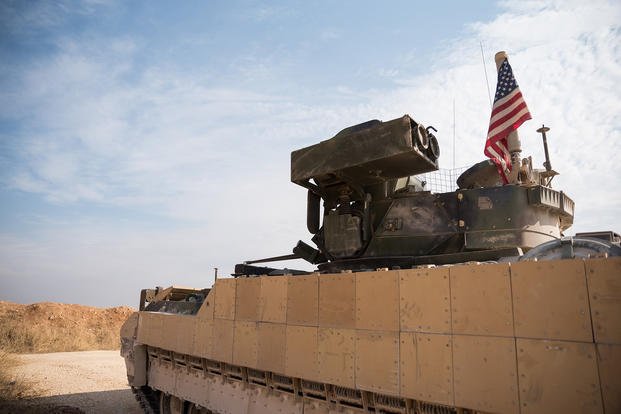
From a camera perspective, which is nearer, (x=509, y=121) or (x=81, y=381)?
(x=509, y=121)

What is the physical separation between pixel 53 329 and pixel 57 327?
3.14 ft

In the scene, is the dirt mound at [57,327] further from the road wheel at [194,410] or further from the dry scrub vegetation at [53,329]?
the road wheel at [194,410]

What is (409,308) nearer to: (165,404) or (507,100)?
(507,100)

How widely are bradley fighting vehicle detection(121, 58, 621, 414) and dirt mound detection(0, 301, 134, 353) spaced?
15.8 m

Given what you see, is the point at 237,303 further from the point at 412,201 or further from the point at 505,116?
the point at 505,116

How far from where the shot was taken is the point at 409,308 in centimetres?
410

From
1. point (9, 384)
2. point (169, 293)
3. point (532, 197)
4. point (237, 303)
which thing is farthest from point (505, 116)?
point (9, 384)

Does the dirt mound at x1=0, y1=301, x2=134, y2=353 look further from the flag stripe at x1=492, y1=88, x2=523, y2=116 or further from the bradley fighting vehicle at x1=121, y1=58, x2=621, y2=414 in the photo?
the flag stripe at x1=492, y1=88, x2=523, y2=116

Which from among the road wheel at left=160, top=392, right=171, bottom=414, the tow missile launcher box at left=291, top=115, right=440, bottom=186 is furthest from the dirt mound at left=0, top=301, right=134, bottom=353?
the tow missile launcher box at left=291, top=115, right=440, bottom=186

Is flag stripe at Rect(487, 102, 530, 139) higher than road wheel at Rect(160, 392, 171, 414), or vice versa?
flag stripe at Rect(487, 102, 530, 139)

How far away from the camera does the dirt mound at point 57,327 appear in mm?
20144

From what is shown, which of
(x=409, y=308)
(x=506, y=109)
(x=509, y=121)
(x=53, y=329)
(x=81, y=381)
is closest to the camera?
(x=409, y=308)

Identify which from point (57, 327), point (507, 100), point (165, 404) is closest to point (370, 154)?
point (507, 100)

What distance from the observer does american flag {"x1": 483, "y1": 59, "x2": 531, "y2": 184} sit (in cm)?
648
